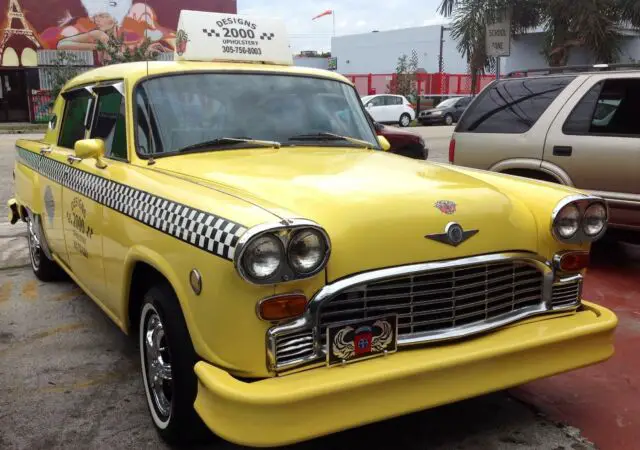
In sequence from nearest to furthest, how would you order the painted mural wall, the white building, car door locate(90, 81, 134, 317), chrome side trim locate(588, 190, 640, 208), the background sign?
1. car door locate(90, 81, 134, 317)
2. chrome side trim locate(588, 190, 640, 208)
3. the background sign
4. the painted mural wall
5. the white building

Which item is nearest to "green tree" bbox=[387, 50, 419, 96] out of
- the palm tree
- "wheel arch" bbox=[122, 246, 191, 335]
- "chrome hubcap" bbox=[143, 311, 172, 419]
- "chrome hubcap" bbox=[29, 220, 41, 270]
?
the palm tree

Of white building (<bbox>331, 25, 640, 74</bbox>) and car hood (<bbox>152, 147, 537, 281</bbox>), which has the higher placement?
white building (<bbox>331, 25, 640, 74</bbox>)

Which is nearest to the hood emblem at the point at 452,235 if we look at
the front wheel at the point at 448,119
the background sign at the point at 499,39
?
the background sign at the point at 499,39

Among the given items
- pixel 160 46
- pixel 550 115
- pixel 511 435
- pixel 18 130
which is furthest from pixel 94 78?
pixel 160 46

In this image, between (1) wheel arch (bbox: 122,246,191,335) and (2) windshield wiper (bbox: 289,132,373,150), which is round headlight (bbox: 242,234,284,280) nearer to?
(1) wheel arch (bbox: 122,246,191,335)

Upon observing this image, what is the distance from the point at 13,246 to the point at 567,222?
5827mm

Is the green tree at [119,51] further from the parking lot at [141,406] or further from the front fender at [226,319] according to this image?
the front fender at [226,319]

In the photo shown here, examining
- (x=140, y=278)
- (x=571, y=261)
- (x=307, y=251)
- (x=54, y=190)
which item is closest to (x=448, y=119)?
(x=54, y=190)

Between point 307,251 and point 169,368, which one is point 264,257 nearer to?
point 307,251

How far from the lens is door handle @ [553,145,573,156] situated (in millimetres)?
5848

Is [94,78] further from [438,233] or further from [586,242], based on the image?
[586,242]

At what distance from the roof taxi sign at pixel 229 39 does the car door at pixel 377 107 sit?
23.6 m

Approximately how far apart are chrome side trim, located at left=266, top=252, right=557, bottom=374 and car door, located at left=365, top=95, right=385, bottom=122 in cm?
2527

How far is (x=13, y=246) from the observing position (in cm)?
692
